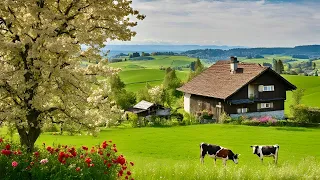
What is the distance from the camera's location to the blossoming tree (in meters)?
11.1

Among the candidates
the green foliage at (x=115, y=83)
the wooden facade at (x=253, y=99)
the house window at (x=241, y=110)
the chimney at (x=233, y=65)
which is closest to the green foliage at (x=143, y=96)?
the green foliage at (x=115, y=83)

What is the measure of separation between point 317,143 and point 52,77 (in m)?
26.6

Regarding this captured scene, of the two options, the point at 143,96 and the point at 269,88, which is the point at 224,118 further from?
the point at 143,96

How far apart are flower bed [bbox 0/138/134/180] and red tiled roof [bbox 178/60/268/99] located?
3939cm

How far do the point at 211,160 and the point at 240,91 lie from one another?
2831 cm

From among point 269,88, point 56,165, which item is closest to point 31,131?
point 56,165

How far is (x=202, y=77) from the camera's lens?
58594 mm

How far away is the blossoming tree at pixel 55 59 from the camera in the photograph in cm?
1114

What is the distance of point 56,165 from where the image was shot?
1000 cm

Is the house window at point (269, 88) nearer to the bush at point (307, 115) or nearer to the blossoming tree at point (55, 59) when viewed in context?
the bush at point (307, 115)

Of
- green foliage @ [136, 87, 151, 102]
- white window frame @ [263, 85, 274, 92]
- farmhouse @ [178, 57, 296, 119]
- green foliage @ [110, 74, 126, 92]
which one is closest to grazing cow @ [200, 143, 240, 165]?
farmhouse @ [178, 57, 296, 119]

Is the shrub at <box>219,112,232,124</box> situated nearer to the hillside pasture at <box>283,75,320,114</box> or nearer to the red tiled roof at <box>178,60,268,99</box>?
the red tiled roof at <box>178,60,268,99</box>

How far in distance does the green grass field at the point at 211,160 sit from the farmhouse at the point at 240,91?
8.31 meters

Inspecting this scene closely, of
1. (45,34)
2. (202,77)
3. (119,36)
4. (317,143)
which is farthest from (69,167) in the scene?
(202,77)
